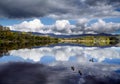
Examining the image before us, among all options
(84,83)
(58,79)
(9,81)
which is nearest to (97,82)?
(84,83)

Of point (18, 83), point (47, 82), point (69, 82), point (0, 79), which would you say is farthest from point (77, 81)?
point (0, 79)

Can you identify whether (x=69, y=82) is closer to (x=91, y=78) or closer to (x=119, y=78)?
(x=91, y=78)

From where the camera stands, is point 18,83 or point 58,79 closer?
point 18,83

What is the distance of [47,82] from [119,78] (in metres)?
9.33

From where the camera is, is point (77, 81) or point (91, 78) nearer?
point (77, 81)

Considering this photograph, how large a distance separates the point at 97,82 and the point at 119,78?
369 cm

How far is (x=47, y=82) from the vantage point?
3494cm

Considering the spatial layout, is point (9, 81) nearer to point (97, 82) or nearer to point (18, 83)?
point (18, 83)

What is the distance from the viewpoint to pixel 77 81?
35.4m

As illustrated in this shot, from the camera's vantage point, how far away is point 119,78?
121 feet

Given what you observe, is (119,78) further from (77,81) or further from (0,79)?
(0,79)

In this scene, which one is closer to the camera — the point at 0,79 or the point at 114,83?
the point at 114,83

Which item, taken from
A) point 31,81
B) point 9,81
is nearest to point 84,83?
point 31,81

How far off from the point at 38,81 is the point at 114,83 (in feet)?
30.3
